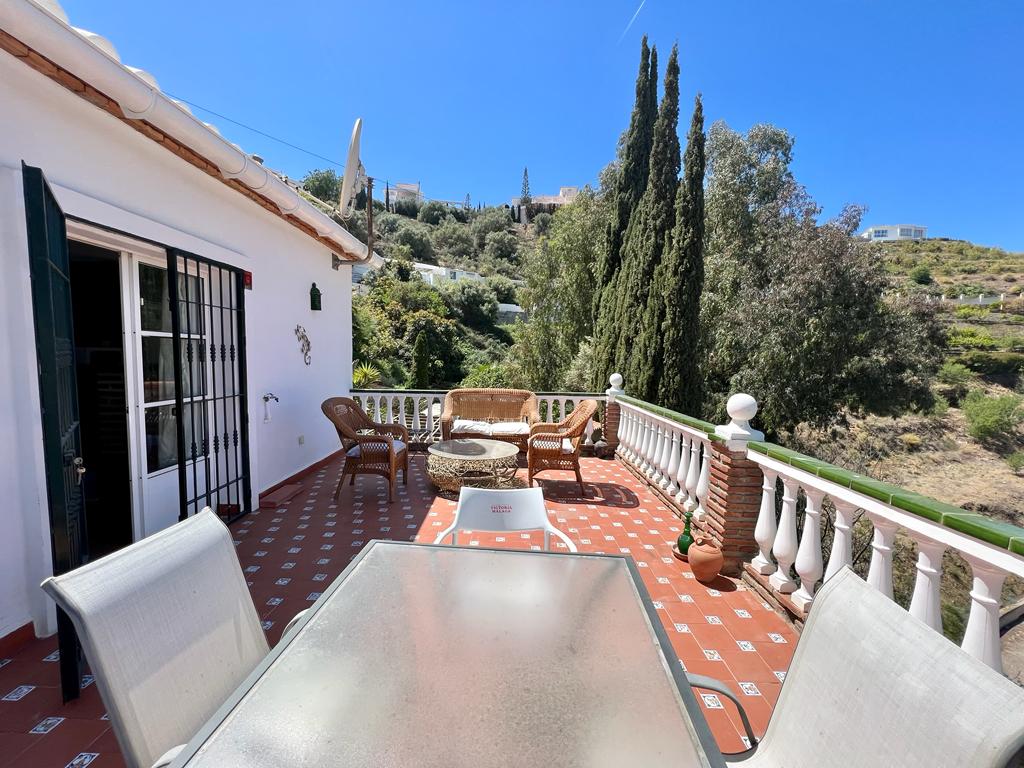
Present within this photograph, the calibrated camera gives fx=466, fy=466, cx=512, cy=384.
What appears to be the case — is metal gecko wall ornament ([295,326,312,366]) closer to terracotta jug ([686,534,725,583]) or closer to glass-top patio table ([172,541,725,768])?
glass-top patio table ([172,541,725,768])

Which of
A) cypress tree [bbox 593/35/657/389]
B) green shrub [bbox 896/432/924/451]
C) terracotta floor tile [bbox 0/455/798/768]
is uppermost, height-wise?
cypress tree [bbox 593/35/657/389]

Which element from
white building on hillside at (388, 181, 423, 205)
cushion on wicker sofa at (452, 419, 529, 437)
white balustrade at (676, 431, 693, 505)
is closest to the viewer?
white balustrade at (676, 431, 693, 505)

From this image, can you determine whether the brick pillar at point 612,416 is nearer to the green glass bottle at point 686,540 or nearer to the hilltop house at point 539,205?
the green glass bottle at point 686,540

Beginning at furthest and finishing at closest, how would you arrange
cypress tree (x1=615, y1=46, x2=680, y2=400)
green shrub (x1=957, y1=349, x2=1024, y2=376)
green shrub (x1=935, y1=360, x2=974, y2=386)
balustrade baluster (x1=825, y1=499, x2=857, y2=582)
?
green shrub (x1=957, y1=349, x2=1024, y2=376) < green shrub (x1=935, y1=360, x2=974, y2=386) < cypress tree (x1=615, y1=46, x2=680, y2=400) < balustrade baluster (x1=825, y1=499, x2=857, y2=582)

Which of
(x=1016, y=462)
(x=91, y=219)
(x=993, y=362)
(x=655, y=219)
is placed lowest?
(x=1016, y=462)

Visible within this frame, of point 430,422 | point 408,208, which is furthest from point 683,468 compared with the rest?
point 408,208

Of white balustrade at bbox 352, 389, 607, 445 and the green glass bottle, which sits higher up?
white balustrade at bbox 352, 389, 607, 445

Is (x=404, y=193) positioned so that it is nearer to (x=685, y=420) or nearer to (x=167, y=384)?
(x=167, y=384)

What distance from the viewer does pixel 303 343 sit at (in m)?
5.42

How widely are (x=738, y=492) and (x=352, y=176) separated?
16.6 ft

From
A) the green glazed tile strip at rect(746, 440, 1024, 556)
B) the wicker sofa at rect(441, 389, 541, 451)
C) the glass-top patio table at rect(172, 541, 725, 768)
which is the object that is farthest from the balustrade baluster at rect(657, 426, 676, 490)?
the glass-top patio table at rect(172, 541, 725, 768)

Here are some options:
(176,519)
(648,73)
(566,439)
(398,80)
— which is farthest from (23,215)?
(648,73)

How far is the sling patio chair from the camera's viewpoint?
995mm

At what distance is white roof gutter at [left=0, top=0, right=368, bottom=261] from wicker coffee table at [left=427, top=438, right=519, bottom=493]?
9.12 ft
